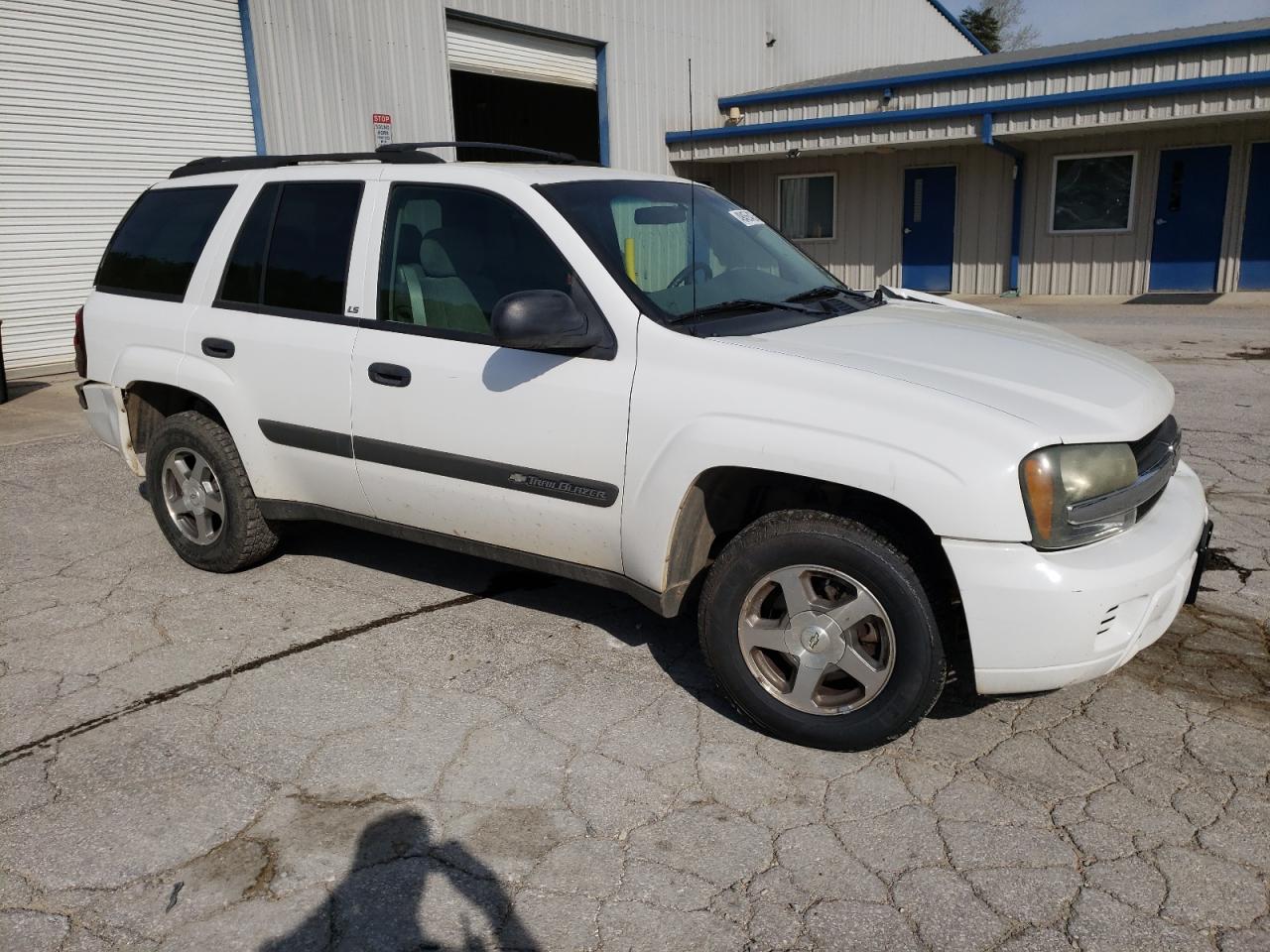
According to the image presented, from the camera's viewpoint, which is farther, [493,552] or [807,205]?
[807,205]

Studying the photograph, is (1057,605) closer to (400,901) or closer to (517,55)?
(400,901)

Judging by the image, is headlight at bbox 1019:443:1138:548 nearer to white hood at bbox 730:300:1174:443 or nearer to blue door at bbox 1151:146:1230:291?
white hood at bbox 730:300:1174:443

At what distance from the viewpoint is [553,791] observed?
118 inches

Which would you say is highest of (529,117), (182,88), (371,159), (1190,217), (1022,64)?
(529,117)

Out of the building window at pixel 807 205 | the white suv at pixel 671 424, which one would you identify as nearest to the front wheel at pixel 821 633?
the white suv at pixel 671 424

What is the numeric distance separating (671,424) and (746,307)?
67cm

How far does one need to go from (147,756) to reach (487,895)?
1.36 m

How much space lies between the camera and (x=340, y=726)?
3.39 meters

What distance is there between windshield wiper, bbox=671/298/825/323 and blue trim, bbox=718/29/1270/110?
13172mm

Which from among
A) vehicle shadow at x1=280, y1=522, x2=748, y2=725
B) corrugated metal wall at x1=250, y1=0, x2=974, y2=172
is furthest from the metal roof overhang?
vehicle shadow at x1=280, y1=522, x2=748, y2=725

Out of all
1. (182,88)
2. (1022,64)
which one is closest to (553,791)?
(182,88)

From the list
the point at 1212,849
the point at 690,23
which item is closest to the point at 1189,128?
the point at 690,23

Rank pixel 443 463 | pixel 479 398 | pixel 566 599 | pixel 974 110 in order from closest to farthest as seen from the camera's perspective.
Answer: pixel 479 398
pixel 443 463
pixel 566 599
pixel 974 110

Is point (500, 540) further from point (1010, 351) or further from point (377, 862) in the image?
point (1010, 351)
